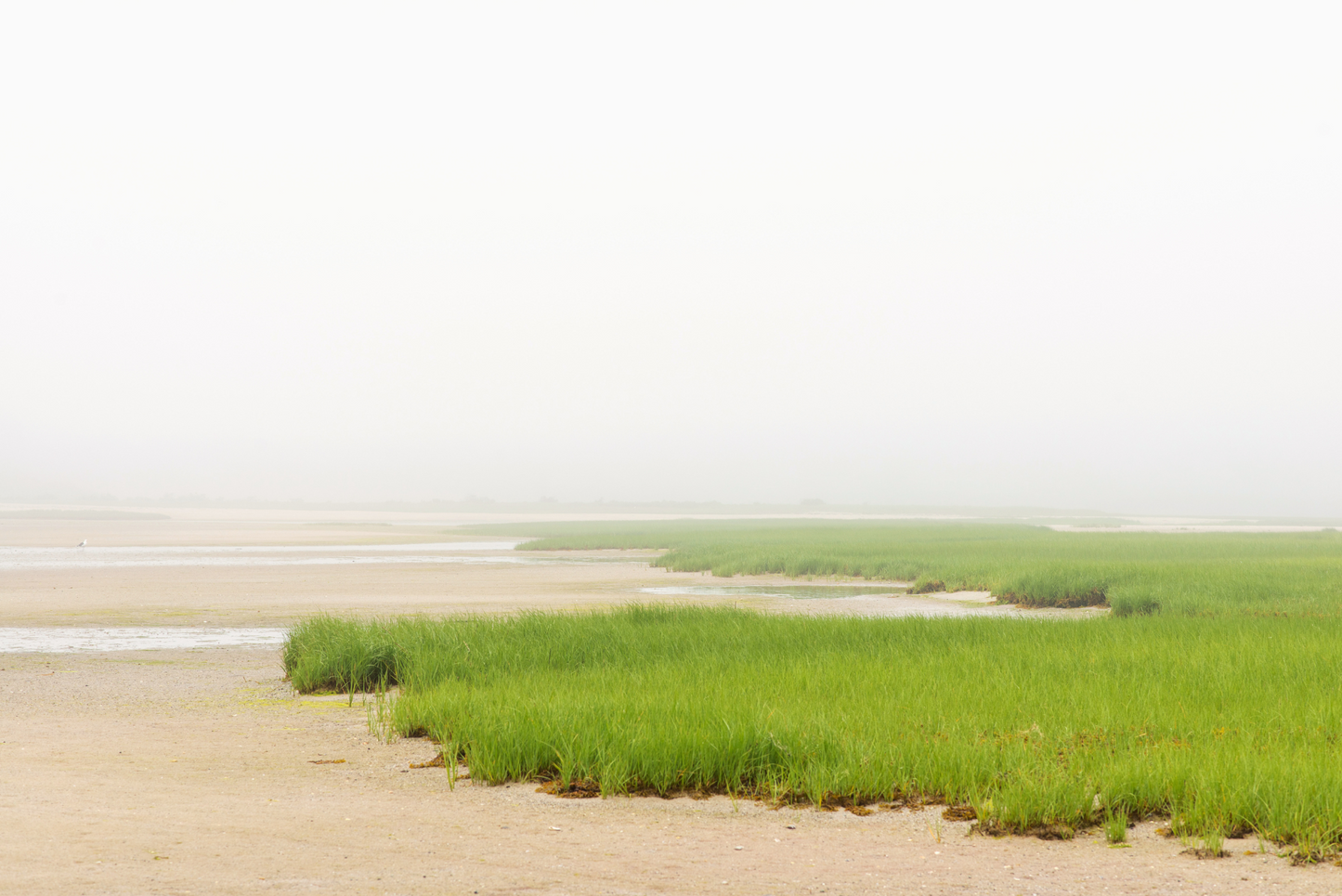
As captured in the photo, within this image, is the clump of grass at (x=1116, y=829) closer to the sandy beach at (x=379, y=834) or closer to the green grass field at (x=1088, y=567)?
the sandy beach at (x=379, y=834)

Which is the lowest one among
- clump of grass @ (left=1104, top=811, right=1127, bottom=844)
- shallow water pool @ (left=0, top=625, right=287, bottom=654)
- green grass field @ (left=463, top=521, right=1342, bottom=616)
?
shallow water pool @ (left=0, top=625, right=287, bottom=654)

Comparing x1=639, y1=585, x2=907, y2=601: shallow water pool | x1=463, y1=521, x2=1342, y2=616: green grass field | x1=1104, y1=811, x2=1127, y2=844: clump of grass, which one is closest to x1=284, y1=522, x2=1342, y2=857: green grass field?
x1=1104, y1=811, x2=1127, y2=844: clump of grass

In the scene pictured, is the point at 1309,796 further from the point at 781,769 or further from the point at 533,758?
Answer: the point at 533,758

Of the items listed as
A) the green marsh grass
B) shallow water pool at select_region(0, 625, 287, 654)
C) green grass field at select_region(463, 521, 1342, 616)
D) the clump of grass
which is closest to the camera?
the clump of grass

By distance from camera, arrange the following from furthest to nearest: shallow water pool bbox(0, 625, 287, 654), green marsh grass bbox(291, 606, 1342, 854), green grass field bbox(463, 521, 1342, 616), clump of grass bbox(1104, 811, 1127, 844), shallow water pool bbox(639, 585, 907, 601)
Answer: shallow water pool bbox(639, 585, 907, 601)
green grass field bbox(463, 521, 1342, 616)
shallow water pool bbox(0, 625, 287, 654)
green marsh grass bbox(291, 606, 1342, 854)
clump of grass bbox(1104, 811, 1127, 844)

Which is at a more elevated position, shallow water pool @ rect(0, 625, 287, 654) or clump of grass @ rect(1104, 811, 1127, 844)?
clump of grass @ rect(1104, 811, 1127, 844)

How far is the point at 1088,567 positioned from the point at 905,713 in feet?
75.7

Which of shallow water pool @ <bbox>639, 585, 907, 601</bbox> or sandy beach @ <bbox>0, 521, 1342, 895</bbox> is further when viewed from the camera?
shallow water pool @ <bbox>639, 585, 907, 601</bbox>

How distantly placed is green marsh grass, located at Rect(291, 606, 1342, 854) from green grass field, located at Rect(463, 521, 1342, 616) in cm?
717

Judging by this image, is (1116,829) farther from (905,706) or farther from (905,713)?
(905,706)

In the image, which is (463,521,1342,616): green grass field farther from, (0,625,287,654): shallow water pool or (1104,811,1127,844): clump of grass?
(0,625,287,654): shallow water pool

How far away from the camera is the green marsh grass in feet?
26.6

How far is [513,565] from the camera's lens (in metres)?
49.5

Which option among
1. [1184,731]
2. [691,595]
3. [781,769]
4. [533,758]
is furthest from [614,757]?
[691,595]
